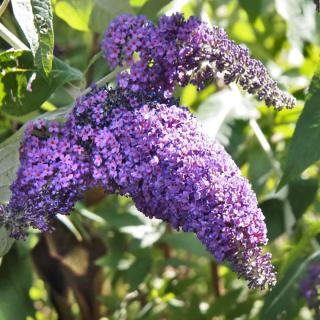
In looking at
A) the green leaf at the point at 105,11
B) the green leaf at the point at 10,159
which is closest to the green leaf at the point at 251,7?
the green leaf at the point at 105,11

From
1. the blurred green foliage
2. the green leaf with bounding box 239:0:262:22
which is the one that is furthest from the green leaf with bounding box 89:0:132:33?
the green leaf with bounding box 239:0:262:22

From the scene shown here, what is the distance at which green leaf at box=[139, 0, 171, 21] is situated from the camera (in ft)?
6.66

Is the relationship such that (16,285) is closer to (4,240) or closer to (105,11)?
(4,240)

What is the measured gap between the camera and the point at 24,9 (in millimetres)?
1612

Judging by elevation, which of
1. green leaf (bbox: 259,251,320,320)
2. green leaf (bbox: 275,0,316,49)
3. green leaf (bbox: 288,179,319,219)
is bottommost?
green leaf (bbox: 288,179,319,219)

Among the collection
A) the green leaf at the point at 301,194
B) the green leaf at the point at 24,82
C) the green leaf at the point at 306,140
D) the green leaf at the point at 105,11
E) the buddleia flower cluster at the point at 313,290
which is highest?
the green leaf at the point at 24,82

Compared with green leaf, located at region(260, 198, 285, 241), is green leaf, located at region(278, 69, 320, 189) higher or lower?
higher

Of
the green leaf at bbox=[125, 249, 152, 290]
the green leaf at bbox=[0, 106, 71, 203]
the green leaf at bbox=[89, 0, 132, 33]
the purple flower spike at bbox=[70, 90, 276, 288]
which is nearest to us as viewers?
the purple flower spike at bbox=[70, 90, 276, 288]

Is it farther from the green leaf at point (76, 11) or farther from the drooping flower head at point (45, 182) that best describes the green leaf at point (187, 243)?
the drooping flower head at point (45, 182)

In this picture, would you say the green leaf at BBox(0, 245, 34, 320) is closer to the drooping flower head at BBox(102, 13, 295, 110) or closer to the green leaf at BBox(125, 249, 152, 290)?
the green leaf at BBox(125, 249, 152, 290)

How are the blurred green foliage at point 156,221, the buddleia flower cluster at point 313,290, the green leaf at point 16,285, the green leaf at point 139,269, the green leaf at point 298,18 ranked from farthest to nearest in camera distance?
the green leaf at point 139,269 → the green leaf at point 298,18 → the green leaf at point 16,285 → the blurred green foliage at point 156,221 → the buddleia flower cluster at point 313,290

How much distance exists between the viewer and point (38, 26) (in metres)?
1.60

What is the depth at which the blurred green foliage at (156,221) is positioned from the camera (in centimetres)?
186

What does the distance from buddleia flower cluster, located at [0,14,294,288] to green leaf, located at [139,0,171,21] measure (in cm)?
24
